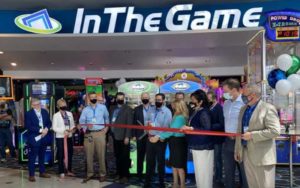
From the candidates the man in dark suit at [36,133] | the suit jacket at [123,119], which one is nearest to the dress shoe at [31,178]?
the man in dark suit at [36,133]

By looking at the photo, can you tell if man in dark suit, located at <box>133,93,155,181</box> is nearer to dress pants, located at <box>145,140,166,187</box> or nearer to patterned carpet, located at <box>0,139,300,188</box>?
patterned carpet, located at <box>0,139,300,188</box>

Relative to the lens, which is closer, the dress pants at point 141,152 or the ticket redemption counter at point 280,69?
the ticket redemption counter at point 280,69

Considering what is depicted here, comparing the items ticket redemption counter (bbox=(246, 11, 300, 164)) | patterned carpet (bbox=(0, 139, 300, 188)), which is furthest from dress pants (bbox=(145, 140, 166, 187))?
ticket redemption counter (bbox=(246, 11, 300, 164))

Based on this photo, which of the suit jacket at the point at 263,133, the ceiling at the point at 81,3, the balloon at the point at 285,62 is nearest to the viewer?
the suit jacket at the point at 263,133

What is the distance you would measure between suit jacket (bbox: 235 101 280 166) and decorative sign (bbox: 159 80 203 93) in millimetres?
3175

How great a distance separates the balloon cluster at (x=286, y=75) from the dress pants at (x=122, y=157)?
8.72 feet

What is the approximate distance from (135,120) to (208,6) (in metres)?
4.97

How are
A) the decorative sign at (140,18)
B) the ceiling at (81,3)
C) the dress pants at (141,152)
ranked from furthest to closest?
the ceiling at (81,3)
the decorative sign at (140,18)
the dress pants at (141,152)

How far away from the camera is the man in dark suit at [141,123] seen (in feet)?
18.6

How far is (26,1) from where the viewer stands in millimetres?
9078

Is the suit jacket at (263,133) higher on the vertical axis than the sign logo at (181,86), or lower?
lower

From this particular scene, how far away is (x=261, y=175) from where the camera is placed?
3492mm

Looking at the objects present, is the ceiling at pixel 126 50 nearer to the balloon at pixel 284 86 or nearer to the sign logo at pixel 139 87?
the sign logo at pixel 139 87

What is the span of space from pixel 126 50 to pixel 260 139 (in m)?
8.30
